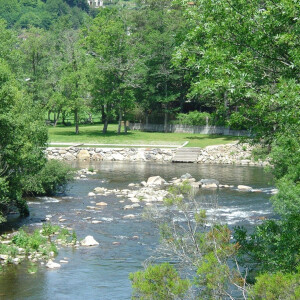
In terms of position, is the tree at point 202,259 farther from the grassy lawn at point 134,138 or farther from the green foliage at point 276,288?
the grassy lawn at point 134,138

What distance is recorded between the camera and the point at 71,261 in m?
23.7

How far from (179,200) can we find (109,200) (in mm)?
23726

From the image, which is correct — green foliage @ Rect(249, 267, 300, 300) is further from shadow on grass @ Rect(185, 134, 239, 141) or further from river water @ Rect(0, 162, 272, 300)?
shadow on grass @ Rect(185, 134, 239, 141)

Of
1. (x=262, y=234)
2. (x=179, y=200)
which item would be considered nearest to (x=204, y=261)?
(x=179, y=200)

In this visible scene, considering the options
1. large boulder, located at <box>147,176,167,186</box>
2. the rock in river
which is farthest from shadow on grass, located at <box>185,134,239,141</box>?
the rock in river

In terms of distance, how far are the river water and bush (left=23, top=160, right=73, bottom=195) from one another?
30.0 inches

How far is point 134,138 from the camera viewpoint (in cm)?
6900

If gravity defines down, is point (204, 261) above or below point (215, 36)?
below

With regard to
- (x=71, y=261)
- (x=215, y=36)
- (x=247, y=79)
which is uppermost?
(x=215, y=36)

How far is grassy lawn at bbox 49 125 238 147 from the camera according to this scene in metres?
66.4

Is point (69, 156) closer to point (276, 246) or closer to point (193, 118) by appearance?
point (193, 118)

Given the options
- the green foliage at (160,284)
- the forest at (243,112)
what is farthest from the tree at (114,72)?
the green foliage at (160,284)

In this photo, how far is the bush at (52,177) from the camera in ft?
116

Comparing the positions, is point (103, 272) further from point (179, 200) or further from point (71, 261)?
point (179, 200)
